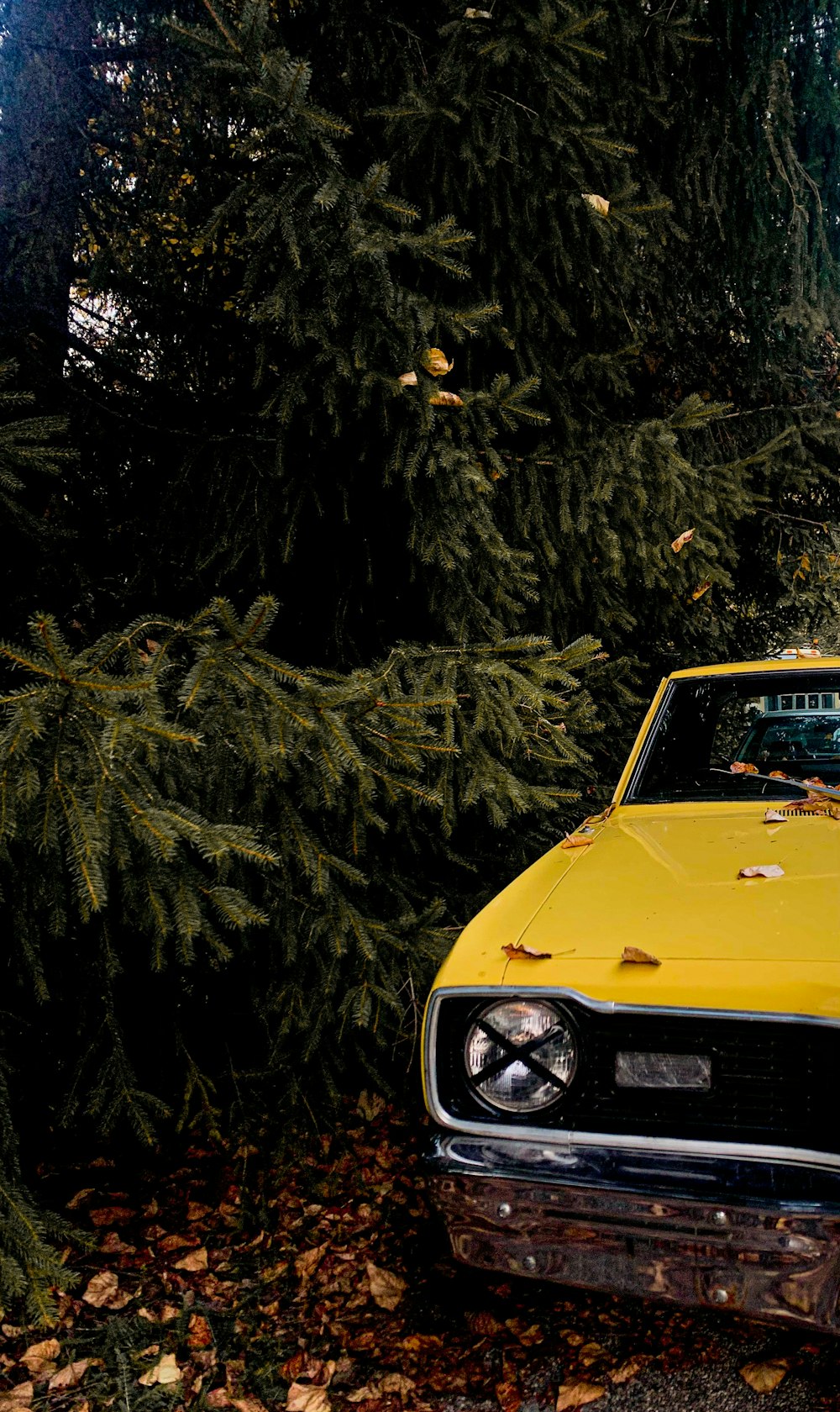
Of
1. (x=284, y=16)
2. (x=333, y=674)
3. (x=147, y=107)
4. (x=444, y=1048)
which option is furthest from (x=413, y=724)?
(x=284, y=16)

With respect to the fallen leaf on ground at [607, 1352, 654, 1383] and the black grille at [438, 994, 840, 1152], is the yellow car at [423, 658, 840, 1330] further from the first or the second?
the fallen leaf on ground at [607, 1352, 654, 1383]

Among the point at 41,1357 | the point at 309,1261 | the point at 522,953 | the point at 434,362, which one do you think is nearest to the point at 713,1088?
the point at 522,953

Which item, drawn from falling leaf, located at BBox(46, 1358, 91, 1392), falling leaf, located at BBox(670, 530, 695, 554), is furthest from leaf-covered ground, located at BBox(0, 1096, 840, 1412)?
falling leaf, located at BBox(670, 530, 695, 554)

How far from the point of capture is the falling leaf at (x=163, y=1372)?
8.27ft

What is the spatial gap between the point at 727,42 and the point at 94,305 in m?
3.70

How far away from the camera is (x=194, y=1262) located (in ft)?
10.1

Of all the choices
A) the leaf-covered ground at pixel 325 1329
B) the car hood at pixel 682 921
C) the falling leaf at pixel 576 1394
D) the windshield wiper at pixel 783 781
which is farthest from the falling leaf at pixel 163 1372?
the windshield wiper at pixel 783 781

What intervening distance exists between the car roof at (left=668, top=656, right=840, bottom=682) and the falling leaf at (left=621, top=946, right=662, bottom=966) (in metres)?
2.07

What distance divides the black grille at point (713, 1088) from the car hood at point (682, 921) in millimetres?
69

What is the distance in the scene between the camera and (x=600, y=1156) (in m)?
2.16

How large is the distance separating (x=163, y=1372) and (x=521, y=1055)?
1.41 m

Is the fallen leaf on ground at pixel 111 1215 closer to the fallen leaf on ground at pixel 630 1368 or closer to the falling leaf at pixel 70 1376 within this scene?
the falling leaf at pixel 70 1376

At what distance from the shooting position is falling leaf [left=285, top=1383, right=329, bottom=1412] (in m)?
2.45

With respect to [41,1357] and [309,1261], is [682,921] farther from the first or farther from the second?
[41,1357]
